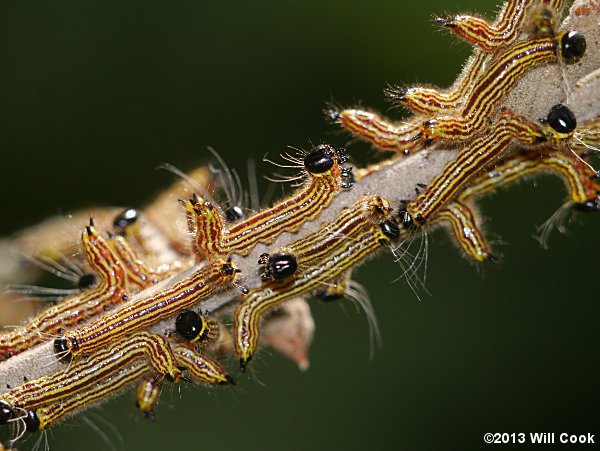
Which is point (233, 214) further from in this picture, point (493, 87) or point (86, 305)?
point (493, 87)

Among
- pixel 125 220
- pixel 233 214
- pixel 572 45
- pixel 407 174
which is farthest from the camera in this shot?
pixel 125 220

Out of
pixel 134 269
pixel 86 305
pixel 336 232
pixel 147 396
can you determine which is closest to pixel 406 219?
pixel 336 232

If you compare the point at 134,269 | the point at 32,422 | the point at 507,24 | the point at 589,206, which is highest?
the point at 507,24

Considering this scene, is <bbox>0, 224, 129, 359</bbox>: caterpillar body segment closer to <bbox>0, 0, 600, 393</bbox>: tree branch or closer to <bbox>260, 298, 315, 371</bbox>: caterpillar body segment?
<bbox>0, 0, 600, 393</bbox>: tree branch

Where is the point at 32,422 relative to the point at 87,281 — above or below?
below

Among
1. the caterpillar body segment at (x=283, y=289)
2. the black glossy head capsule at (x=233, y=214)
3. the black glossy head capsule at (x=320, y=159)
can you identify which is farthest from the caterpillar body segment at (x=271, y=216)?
the black glossy head capsule at (x=233, y=214)

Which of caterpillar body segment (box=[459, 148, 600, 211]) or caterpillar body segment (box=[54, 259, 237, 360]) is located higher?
caterpillar body segment (box=[459, 148, 600, 211])

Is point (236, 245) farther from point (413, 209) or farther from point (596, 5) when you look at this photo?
point (596, 5)

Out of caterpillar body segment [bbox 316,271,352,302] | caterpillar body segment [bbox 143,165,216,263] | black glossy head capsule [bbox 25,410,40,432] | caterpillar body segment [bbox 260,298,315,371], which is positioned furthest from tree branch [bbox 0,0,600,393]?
caterpillar body segment [bbox 260,298,315,371]
